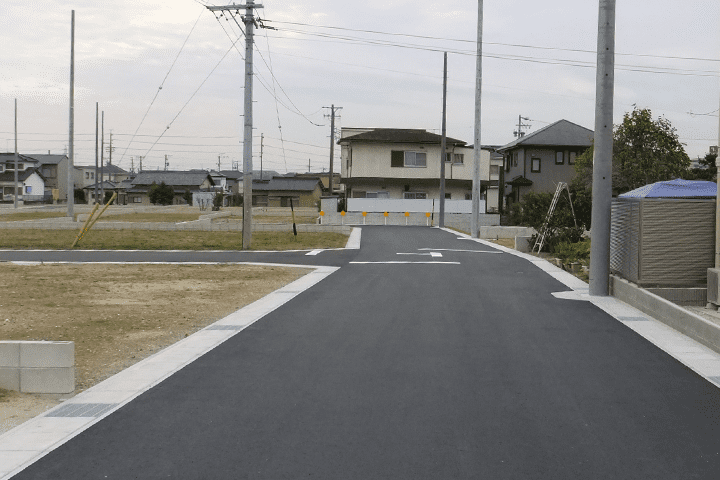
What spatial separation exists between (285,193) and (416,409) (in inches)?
3514

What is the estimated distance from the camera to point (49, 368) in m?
6.65

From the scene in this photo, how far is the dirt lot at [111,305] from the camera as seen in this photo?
26.4 ft

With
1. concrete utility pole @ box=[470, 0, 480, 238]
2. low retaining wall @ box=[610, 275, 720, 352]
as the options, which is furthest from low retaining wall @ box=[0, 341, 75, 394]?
concrete utility pole @ box=[470, 0, 480, 238]

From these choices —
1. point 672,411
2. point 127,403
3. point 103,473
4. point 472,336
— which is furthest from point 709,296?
point 103,473

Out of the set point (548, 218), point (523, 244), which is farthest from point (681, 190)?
point (523, 244)

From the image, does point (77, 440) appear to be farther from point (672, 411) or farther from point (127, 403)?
point (672, 411)

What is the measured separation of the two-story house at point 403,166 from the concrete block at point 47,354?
1895 inches

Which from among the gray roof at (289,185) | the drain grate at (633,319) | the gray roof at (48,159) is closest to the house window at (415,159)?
the gray roof at (289,185)

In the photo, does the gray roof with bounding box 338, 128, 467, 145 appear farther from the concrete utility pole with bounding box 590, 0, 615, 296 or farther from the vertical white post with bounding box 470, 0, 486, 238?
the concrete utility pole with bounding box 590, 0, 615, 296

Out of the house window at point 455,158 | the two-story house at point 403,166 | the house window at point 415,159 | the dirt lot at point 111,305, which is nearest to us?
the dirt lot at point 111,305

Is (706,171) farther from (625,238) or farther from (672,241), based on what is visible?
(672,241)

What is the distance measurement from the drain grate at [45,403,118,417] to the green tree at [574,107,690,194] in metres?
36.0

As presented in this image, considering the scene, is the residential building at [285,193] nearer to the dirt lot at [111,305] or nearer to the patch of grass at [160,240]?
the patch of grass at [160,240]

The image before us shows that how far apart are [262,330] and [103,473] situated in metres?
5.27
